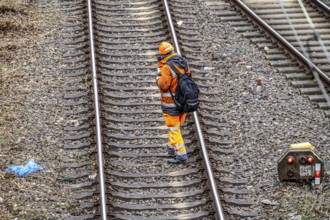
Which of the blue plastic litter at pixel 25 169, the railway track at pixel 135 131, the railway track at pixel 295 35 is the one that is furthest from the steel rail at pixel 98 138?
the railway track at pixel 295 35

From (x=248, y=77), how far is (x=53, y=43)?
3.95m

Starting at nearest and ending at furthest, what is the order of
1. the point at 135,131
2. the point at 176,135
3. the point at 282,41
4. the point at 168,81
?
1. the point at 168,81
2. the point at 176,135
3. the point at 135,131
4. the point at 282,41

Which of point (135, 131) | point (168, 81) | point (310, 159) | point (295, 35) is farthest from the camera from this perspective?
point (295, 35)

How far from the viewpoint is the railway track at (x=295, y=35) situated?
14.5 meters

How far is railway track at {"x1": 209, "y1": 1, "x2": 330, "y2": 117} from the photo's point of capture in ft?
47.6

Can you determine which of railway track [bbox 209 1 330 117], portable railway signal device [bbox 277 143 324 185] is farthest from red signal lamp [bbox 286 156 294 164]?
railway track [bbox 209 1 330 117]

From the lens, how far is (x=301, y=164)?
11.1m

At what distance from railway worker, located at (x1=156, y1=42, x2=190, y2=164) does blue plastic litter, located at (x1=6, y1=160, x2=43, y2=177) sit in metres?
1.93

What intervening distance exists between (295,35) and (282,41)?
2.97ft

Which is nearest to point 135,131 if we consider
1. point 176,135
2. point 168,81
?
point 176,135

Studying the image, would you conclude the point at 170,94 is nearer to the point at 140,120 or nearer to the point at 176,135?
the point at 176,135

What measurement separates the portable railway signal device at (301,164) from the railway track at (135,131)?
0.60 meters

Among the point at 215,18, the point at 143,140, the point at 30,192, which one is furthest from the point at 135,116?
the point at 215,18

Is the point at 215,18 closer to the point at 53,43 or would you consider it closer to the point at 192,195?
the point at 53,43
